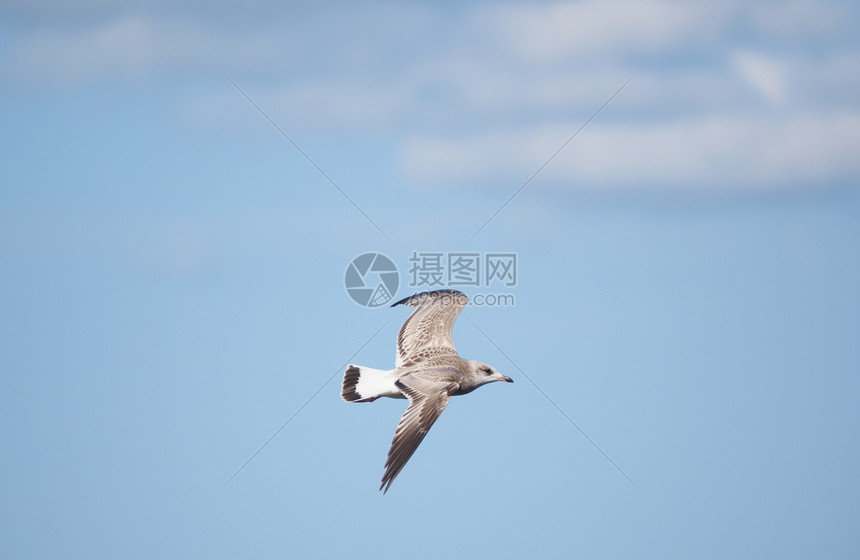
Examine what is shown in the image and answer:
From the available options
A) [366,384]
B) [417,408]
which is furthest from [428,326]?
[417,408]

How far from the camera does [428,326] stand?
94.4ft

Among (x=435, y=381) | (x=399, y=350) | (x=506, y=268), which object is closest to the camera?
(x=435, y=381)

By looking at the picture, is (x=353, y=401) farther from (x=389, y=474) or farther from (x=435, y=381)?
(x=389, y=474)

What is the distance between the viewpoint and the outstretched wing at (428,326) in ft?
91.5

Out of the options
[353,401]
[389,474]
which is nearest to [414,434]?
[389,474]

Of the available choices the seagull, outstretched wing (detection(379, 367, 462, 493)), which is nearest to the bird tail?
the seagull

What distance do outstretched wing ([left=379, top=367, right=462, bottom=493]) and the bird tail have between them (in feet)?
2.01

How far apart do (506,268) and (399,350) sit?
452 centimetres

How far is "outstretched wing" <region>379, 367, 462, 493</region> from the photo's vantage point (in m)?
22.3

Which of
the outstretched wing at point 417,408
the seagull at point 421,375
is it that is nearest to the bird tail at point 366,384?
the seagull at point 421,375

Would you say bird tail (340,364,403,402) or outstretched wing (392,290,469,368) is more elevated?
outstretched wing (392,290,469,368)

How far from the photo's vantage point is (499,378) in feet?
86.7

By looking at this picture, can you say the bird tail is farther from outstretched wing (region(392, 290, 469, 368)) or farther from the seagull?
outstretched wing (region(392, 290, 469, 368))

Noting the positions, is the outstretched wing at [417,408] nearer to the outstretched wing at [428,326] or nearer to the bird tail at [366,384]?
the bird tail at [366,384]
